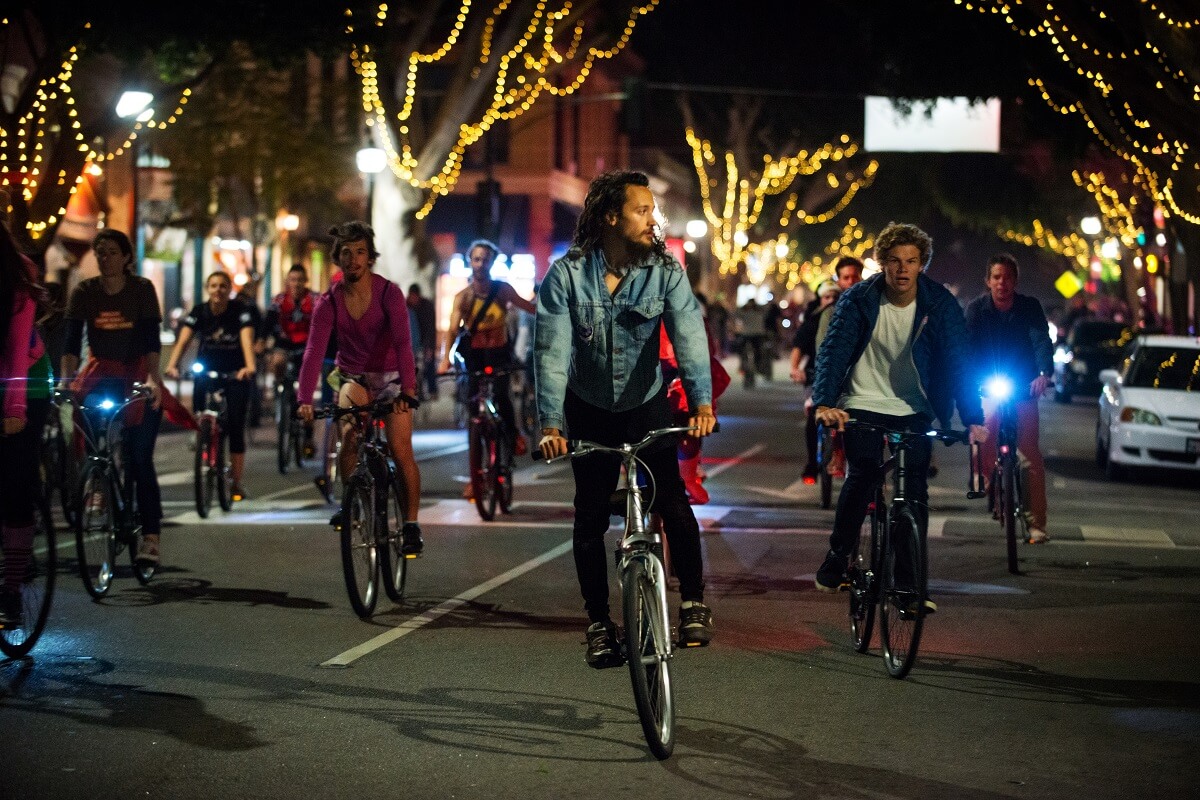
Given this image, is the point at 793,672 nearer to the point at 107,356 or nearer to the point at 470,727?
the point at 470,727

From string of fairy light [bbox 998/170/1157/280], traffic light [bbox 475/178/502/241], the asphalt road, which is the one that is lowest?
the asphalt road

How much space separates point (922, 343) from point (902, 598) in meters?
1.18

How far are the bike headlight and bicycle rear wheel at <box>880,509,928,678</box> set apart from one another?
3991 millimetres

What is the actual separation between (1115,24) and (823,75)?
3214cm

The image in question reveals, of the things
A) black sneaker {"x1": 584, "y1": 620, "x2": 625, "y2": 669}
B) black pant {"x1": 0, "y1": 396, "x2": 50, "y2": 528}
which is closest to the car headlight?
black sneaker {"x1": 584, "y1": 620, "x2": 625, "y2": 669}

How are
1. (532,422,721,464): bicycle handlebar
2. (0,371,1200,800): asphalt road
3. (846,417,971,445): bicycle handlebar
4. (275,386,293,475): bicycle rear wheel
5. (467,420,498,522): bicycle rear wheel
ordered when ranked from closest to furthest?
(0,371,1200,800): asphalt road < (532,422,721,464): bicycle handlebar < (846,417,971,445): bicycle handlebar < (467,420,498,522): bicycle rear wheel < (275,386,293,475): bicycle rear wheel

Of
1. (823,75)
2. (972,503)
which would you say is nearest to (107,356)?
(972,503)

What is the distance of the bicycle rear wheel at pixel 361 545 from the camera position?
8.98 m

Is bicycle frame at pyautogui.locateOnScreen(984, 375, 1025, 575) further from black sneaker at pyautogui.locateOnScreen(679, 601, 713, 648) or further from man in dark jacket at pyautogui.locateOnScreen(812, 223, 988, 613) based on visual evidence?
black sneaker at pyautogui.locateOnScreen(679, 601, 713, 648)

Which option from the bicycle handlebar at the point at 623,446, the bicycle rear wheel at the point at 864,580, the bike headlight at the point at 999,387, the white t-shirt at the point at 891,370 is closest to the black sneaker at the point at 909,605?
the bicycle rear wheel at the point at 864,580

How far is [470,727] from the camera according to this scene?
6672mm

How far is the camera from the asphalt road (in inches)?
236

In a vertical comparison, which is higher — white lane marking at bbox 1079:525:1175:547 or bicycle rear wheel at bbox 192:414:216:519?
bicycle rear wheel at bbox 192:414:216:519

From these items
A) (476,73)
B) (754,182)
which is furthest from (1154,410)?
(754,182)
